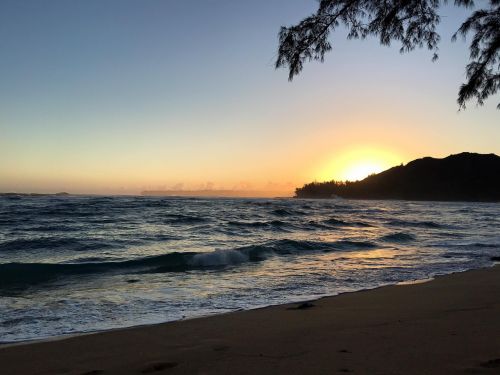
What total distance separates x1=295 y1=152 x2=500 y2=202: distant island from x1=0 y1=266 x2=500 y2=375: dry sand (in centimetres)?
16169

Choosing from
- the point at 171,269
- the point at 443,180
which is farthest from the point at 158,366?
the point at 443,180

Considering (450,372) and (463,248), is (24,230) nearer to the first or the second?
(463,248)

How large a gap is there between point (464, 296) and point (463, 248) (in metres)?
11.6

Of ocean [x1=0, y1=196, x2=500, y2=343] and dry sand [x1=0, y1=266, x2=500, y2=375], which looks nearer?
dry sand [x1=0, y1=266, x2=500, y2=375]

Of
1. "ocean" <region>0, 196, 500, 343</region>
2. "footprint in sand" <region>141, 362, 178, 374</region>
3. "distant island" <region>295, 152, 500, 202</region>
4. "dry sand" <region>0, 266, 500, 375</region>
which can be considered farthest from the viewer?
"distant island" <region>295, 152, 500, 202</region>

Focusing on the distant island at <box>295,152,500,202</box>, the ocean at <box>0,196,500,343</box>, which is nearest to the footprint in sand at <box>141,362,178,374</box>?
the ocean at <box>0,196,500,343</box>

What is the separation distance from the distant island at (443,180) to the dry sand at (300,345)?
530ft

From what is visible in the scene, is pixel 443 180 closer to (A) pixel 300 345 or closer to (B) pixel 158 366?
(A) pixel 300 345

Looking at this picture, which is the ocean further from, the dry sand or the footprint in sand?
the footprint in sand

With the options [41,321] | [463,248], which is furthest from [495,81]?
[463,248]

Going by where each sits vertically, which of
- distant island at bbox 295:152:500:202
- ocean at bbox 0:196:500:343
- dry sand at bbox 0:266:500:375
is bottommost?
ocean at bbox 0:196:500:343

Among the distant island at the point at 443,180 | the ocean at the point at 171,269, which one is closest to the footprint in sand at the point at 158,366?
the ocean at the point at 171,269

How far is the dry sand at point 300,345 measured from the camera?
3.98 metres

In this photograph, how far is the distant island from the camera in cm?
15712
